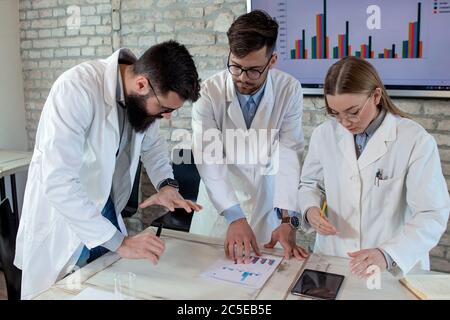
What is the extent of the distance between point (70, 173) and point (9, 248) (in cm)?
48

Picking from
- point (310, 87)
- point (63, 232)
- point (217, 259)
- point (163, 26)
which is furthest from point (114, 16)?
point (217, 259)

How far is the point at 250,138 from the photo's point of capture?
1.89 metres

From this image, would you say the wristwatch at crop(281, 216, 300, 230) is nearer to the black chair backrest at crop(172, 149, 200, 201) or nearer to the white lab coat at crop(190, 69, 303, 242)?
the white lab coat at crop(190, 69, 303, 242)

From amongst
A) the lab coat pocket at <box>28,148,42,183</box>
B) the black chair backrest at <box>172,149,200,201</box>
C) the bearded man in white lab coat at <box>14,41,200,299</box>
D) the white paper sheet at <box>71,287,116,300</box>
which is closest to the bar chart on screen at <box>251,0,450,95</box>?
the black chair backrest at <box>172,149,200,201</box>

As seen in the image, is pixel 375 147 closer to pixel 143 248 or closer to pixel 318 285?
pixel 318 285

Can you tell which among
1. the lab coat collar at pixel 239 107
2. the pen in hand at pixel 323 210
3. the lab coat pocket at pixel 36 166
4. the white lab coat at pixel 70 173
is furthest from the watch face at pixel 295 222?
the lab coat pocket at pixel 36 166

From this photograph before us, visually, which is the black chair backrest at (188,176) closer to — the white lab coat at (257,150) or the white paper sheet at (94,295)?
the white lab coat at (257,150)

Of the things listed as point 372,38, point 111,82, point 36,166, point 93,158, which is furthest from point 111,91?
point 372,38

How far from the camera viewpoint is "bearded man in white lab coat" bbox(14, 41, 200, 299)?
1.37 m

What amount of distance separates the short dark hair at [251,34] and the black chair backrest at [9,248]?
0.99 m

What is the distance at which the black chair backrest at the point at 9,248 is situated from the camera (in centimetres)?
160

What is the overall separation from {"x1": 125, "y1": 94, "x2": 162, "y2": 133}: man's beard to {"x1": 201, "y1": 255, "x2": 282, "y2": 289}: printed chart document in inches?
20.9
